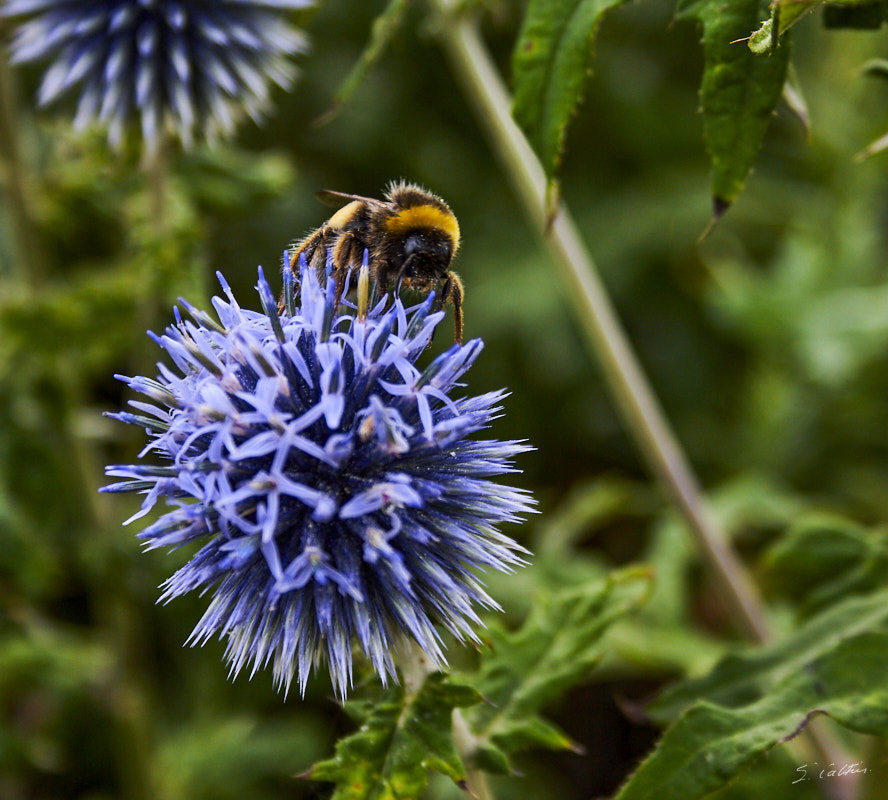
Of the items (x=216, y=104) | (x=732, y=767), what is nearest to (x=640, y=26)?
(x=216, y=104)

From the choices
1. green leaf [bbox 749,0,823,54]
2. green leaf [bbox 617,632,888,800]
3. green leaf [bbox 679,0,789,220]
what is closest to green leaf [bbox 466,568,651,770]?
green leaf [bbox 617,632,888,800]

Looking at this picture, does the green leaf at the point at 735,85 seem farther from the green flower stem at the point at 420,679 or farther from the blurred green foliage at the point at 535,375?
the green flower stem at the point at 420,679

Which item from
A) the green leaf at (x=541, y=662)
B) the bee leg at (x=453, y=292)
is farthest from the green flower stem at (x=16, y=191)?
the green leaf at (x=541, y=662)

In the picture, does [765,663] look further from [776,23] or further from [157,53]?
[157,53]

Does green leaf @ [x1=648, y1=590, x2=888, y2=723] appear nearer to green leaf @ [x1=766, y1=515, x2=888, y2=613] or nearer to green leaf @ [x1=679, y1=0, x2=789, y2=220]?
green leaf @ [x1=766, y1=515, x2=888, y2=613]

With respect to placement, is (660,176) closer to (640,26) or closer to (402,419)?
(640,26)
